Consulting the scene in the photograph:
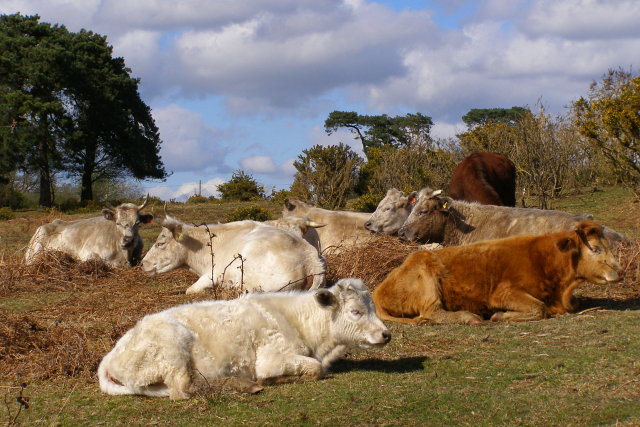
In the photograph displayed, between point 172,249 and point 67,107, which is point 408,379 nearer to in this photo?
point 172,249

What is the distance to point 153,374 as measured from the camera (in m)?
6.37

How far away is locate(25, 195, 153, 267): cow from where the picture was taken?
680 inches

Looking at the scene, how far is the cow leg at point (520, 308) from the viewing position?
9.40m

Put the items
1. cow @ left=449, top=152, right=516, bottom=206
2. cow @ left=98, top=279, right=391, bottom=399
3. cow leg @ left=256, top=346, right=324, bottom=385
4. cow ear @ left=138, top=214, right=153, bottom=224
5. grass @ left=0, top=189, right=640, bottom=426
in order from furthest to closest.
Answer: cow @ left=449, top=152, right=516, bottom=206, cow ear @ left=138, top=214, right=153, bottom=224, cow leg @ left=256, top=346, right=324, bottom=385, cow @ left=98, top=279, right=391, bottom=399, grass @ left=0, top=189, right=640, bottom=426

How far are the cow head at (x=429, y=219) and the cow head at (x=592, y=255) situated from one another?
4339mm

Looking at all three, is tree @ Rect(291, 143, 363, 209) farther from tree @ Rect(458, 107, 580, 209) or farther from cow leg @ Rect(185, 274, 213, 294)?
cow leg @ Rect(185, 274, 213, 294)

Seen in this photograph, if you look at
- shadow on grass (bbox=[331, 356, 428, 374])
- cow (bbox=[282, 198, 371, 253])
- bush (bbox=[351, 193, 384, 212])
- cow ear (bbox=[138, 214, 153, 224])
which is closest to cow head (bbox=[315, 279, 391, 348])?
shadow on grass (bbox=[331, 356, 428, 374])

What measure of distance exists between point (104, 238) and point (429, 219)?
7696mm

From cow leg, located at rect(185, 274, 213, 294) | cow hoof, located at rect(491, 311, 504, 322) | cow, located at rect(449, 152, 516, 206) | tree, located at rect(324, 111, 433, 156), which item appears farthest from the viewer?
tree, located at rect(324, 111, 433, 156)

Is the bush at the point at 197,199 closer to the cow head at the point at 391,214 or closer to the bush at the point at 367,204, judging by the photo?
the bush at the point at 367,204

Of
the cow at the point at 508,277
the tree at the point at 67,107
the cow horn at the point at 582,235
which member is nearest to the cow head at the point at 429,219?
the cow at the point at 508,277

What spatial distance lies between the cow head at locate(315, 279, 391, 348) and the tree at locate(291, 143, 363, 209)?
2150 cm

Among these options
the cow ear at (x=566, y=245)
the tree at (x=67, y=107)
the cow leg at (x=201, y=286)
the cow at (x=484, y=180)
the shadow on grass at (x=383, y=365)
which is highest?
the tree at (x=67, y=107)

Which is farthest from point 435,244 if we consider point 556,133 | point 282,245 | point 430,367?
point 556,133
